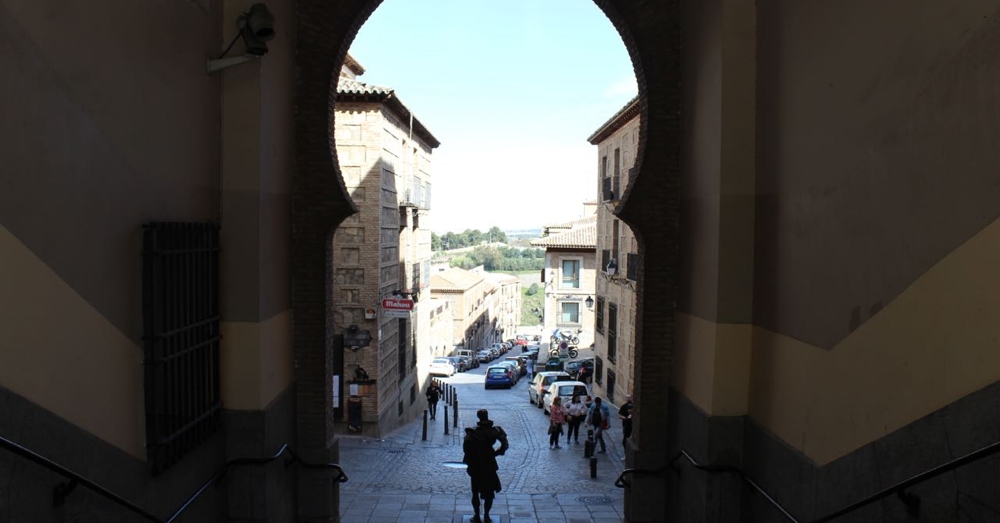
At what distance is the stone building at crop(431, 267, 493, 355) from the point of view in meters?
57.2

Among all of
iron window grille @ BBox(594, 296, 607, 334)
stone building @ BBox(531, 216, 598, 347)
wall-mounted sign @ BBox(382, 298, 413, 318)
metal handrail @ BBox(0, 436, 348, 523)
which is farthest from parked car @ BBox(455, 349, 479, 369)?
metal handrail @ BBox(0, 436, 348, 523)

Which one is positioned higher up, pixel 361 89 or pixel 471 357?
pixel 361 89

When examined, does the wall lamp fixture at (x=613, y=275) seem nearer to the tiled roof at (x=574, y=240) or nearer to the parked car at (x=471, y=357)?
the tiled roof at (x=574, y=240)

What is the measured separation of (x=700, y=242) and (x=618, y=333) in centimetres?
1794

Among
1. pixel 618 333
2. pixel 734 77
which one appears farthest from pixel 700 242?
pixel 618 333

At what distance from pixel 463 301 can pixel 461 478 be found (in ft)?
153

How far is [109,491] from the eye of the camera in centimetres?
383

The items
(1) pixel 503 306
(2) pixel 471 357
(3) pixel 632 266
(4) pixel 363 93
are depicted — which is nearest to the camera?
(4) pixel 363 93

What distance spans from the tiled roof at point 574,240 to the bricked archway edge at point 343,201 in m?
30.2

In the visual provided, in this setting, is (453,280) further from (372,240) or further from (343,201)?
(343,201)

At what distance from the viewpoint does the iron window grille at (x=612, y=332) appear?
24.5 m

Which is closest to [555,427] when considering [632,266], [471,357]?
[632,266]

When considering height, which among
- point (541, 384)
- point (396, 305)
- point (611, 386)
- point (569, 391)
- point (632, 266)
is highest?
point (632, 266)

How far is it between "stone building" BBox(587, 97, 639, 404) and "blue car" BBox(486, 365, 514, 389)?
5.86 metres
